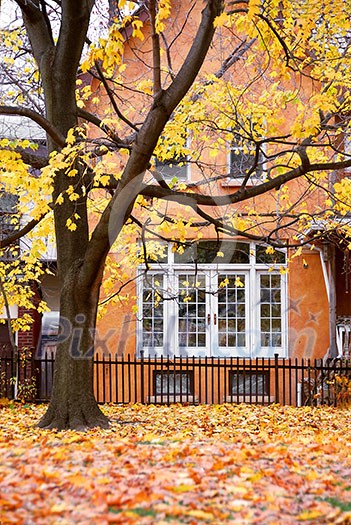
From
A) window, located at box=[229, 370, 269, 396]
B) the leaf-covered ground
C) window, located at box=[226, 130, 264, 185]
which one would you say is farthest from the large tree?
window, located at box=[229, 370, 269, 396]

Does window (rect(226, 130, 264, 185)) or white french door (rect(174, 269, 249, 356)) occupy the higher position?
window (rect(226, 130, 264, 185))

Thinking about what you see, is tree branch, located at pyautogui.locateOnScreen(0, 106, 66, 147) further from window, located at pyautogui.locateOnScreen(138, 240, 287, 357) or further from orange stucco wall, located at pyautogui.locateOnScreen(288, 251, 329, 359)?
orange stucco wall, located at pyautogui.locateOnScreen(288, 251, 329, 359)

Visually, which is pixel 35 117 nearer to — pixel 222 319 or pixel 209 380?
pixel 222 319

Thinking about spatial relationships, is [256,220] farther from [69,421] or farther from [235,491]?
[235,491]

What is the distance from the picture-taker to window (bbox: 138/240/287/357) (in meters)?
18.2

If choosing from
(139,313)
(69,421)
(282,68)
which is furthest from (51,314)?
(282,68)

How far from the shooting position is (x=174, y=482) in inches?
214

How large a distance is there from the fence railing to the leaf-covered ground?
21.2ft

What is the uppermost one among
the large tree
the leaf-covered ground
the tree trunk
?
the large tree

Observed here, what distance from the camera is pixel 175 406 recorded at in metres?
15.3

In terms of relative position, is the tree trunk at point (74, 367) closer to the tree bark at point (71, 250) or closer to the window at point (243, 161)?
the tree bark at point (71, 250)

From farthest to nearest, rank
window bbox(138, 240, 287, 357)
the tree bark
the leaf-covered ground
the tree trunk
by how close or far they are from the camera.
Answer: window bbox(138, 240, 287, 357), the tree trunk, the tree bark, the leaf-covered ground

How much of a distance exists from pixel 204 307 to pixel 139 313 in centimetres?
161

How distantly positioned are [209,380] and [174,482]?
41.7 ft
